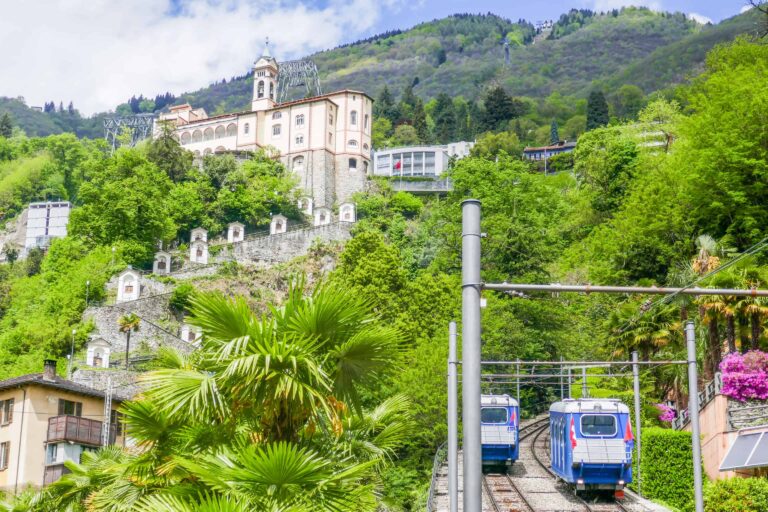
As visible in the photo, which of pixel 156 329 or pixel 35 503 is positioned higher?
pixel 156 329

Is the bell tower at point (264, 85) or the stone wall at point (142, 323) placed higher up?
the bell tower at point (264, 85)

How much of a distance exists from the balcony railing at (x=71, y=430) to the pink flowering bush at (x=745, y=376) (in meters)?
30.5

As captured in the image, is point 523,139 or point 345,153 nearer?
point 345,153

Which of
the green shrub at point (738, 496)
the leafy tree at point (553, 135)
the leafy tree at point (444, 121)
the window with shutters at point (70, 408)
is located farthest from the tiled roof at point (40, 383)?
the leafy tree at point (553, 135)

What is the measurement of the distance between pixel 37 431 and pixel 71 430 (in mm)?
1519

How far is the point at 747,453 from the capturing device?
982 inches

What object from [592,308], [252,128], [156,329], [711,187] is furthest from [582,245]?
[252,128]

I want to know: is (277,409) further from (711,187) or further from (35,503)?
(711,187)

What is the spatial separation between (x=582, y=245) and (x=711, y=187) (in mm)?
22283

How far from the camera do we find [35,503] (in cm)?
2036

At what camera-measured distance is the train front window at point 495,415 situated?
32188mm

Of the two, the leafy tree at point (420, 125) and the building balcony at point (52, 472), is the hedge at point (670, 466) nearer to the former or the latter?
the building balcony at point (52, 472)

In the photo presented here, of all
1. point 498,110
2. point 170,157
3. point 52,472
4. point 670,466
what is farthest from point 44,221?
point 670,466

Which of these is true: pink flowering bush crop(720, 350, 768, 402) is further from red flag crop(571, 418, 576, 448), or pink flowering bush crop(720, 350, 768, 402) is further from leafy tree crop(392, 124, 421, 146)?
leafy tree crop(392, 124, 421, 146)
